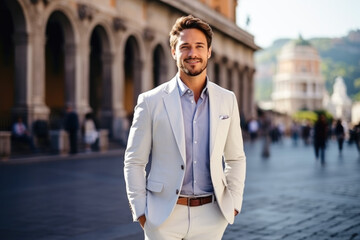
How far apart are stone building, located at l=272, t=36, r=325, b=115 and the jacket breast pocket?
11758 centimetres

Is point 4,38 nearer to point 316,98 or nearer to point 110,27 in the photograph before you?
point 110,27

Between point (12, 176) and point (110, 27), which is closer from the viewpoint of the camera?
point (12, 176)

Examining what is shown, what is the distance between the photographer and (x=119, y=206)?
743 cm

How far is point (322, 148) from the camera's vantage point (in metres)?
16.6

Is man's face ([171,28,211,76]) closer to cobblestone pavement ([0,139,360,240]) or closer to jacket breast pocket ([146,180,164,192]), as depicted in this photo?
jacket breast pocket ([146,180,164,192])

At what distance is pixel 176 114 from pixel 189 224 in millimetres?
569

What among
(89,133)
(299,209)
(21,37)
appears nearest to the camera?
(299,209)

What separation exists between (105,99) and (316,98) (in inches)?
4174

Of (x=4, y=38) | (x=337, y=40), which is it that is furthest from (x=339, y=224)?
(x=337, y=40)

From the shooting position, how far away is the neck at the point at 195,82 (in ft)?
8.94

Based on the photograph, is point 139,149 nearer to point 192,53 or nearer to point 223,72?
point 192,53

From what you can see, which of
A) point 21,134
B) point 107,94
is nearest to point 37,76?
point 21,134

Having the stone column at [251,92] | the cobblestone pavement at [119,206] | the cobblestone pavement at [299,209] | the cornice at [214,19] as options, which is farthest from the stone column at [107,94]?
the stone column at [251,92]

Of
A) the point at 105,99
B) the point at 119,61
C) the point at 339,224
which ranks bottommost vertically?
the point at 339,224
